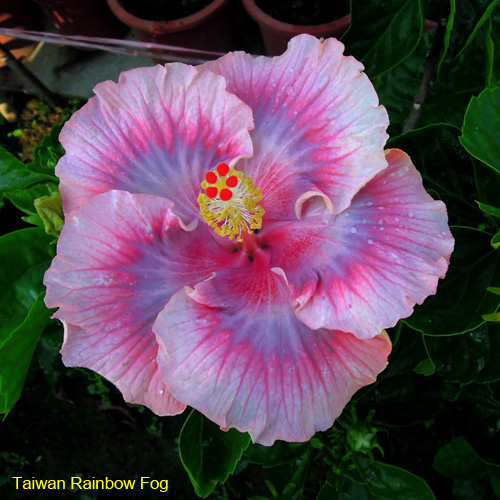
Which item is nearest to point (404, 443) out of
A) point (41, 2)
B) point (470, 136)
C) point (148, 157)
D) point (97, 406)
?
point (97, 406)

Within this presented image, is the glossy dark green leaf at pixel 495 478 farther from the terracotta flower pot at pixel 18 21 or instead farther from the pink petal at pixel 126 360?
the terracotta flower pot at pixel 18 21

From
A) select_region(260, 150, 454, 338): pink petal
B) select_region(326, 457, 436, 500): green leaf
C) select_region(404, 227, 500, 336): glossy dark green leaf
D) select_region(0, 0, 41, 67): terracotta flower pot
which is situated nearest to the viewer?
select_region(260, 150, 454, 338): pink petal

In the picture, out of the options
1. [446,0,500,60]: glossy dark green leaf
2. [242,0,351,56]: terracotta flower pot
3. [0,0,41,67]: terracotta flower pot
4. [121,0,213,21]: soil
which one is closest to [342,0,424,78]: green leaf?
[446,0,500,60]: glossy dark green leaf

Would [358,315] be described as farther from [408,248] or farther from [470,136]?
[470,136]

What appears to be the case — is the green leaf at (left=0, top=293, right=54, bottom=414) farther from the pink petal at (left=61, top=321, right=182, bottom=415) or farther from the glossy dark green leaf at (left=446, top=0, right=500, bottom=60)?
the glossy dark green leaf at (left=446, top=0, right=500, bottom=60)

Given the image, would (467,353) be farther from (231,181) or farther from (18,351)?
(18,351)

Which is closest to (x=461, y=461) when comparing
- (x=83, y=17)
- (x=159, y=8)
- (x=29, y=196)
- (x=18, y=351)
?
(x=18, y=351)
